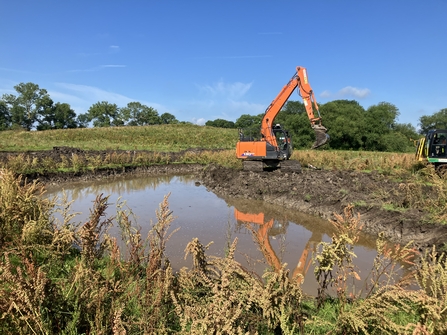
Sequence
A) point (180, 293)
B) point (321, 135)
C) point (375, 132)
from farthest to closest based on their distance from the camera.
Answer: point (375, 132), point (321, 135), point (180, 293)

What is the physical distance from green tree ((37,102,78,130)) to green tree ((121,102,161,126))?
12.9 metres

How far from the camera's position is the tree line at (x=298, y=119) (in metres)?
36.4

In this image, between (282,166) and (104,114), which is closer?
(282,166)

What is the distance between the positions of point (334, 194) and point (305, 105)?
564cm

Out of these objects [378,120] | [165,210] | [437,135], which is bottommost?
[165,210]

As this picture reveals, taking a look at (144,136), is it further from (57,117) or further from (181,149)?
(57,117)

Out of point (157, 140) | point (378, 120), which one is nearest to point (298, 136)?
point (378, 120)

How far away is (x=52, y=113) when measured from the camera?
67.3m

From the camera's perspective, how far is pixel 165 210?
313cm

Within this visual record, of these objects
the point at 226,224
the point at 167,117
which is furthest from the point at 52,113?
the point at 226,224

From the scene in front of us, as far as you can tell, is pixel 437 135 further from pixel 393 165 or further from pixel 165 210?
pixel 165 210

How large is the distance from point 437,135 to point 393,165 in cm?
265

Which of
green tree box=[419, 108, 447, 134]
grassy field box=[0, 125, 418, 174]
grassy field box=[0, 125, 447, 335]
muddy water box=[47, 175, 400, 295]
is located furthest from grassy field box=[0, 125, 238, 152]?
green tree box=[419, 108, 447, 134]

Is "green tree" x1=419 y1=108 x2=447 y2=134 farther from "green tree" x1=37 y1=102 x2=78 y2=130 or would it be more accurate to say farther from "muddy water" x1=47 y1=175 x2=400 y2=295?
"green tree" x1=37 y1=102 x2=78 y2=130
